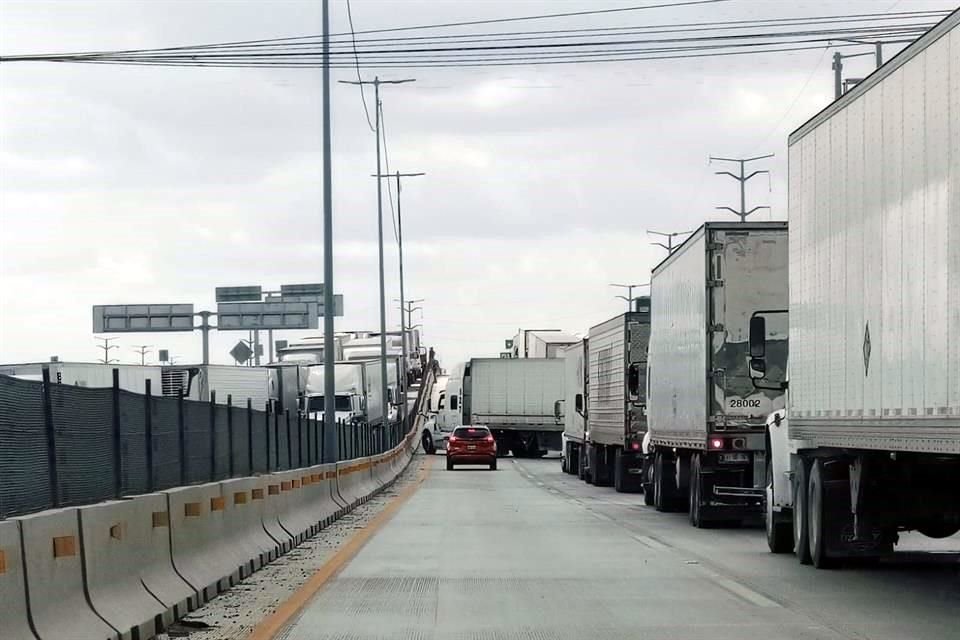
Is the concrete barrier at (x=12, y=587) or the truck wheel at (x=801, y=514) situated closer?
the concrete barrier at (x=12, y=587)

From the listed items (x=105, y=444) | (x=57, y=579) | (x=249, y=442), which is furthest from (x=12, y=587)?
(x=249, y=442)

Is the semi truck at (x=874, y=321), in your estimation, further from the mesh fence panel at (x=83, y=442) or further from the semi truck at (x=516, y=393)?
the semi truck at (x=516, y=393)

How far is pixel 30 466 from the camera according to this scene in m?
10.5

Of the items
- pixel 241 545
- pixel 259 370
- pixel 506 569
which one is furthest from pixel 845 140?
pixel 259 370

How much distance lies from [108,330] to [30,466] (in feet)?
305

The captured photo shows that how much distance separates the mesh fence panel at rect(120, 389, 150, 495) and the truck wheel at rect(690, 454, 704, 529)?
1265 centimetres

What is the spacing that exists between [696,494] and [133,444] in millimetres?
13484

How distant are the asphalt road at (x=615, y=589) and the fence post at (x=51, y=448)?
2.12 metres

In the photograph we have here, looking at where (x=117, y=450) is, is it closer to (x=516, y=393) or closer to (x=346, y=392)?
(x=346, y=392)

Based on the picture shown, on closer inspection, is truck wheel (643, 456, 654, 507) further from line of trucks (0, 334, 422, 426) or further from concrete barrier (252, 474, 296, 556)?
concrete barrier (252, 474, 296, 556)

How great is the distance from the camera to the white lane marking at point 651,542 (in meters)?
21.4

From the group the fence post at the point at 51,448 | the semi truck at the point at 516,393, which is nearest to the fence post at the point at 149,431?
the fence post at the point at 51,448

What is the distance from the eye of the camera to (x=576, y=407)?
49.7 m

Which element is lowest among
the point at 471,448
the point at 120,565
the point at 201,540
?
the point at 471,448
